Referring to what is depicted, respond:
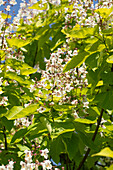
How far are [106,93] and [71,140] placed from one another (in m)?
0.52

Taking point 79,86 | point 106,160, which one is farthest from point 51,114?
point 106,160

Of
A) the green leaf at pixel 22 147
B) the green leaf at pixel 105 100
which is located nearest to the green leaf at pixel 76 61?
the green leaf at pixel 105 100

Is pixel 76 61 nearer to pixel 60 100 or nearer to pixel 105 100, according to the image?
pixel 105 100

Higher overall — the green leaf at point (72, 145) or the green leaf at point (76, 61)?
the green leaf at point (76, 61)

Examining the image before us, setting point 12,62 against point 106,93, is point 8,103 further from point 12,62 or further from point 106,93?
point 106,93

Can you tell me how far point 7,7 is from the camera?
271cm

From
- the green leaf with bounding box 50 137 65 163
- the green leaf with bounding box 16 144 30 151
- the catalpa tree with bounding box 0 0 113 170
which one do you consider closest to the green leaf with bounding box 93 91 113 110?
the catalpa tree with bounding box 0 0 113 170

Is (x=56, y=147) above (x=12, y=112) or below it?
below

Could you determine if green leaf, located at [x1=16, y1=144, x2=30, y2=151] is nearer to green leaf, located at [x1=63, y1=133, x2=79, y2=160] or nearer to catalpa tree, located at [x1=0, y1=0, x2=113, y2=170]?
catalpa tree, located at [x1=0, y1=0, x2=113, y2=170]

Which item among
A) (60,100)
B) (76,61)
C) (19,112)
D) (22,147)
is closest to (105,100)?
(76,61)

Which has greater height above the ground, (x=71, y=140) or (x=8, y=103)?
(x=8, y=103)

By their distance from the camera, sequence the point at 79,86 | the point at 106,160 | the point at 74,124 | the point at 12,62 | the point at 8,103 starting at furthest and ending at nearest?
the point at 106,160
the point at 79,86
the point at 12,62
the point at 8,103
the point at 74,124

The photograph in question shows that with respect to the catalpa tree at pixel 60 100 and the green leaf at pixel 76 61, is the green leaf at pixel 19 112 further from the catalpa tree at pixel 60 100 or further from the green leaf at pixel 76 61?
the green leaf at pixel 76 61

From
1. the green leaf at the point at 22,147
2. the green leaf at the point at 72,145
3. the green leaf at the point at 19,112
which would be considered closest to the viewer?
the green leaf at the point at 19,112
